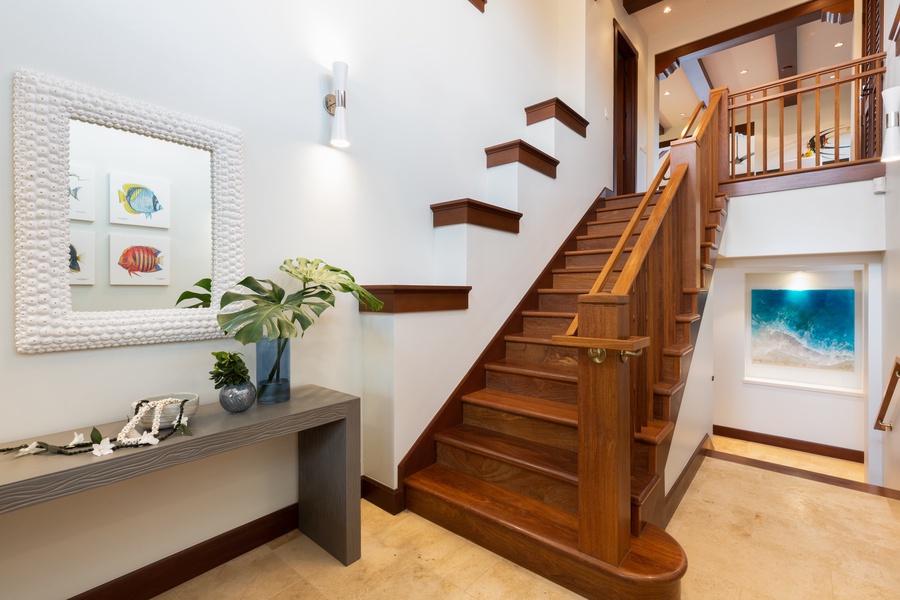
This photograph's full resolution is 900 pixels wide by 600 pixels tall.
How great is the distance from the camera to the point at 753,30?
5.07 meters

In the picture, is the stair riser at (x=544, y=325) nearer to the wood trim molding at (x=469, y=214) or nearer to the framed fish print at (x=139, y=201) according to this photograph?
the wood trim molding at (x=469, y=214)

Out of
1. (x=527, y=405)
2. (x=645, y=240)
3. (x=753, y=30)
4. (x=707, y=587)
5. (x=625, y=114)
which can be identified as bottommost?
(x=707, y=587)

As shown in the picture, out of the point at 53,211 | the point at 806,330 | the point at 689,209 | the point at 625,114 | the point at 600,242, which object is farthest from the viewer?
the point at 625,114

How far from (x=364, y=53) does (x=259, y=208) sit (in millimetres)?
1101

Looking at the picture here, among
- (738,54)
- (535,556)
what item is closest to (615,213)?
(535,556)

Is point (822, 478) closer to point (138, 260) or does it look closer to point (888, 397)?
point (888, 397)

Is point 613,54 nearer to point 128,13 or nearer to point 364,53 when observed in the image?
point 364,53

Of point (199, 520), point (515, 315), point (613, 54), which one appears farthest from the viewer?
point (613, 54)

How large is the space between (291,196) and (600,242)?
260 cm

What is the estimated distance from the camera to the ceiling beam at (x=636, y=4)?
194 inches

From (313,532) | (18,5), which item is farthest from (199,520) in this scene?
(18,5)

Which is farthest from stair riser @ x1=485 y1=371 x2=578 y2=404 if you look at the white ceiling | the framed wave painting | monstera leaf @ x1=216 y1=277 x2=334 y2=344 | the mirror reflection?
the white ceiling

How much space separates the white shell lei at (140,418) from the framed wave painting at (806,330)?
6.17m

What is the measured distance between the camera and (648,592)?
148 centimetres
